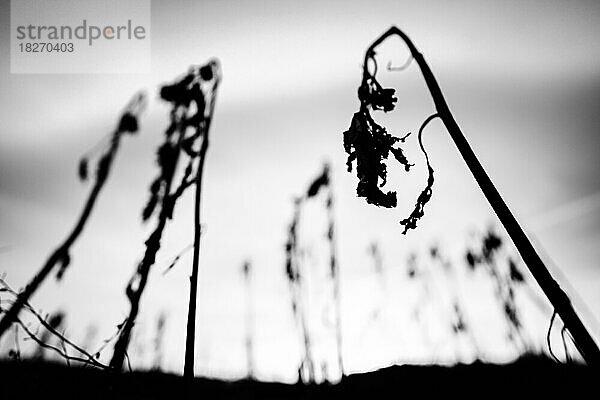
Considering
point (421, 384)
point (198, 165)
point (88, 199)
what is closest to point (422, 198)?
point (198, 165)

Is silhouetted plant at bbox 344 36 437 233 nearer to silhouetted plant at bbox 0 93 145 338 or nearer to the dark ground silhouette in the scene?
silhouetted plant at bbox 0 93 145 338

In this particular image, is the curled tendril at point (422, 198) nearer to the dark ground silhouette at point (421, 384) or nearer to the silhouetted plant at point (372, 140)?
the silhouetted plant at point (372, 140)

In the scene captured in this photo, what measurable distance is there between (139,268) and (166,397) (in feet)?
32.2

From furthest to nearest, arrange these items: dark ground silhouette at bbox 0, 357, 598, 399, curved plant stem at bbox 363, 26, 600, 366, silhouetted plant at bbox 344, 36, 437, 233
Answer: dark ground silhouette at bbox 0, 357, 598, 399
silhouetted plant at bbox 344, 36, 437, 233
curved plant stem at bbox 363, 26, 600, 366

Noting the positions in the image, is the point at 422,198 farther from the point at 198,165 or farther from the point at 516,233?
the point at 198,165

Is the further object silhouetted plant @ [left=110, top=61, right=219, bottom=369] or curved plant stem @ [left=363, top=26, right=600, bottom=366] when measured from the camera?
silhouetted plant @ [left=110, top=61, right=219, bottom=369]

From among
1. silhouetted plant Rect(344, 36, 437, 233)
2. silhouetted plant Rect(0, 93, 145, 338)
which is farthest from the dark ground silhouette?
silhouetted plant Rect(344, 36, 437, 233)

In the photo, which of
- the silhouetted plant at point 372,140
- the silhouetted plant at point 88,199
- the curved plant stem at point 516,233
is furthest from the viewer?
the silhouetted plant at point 88,199

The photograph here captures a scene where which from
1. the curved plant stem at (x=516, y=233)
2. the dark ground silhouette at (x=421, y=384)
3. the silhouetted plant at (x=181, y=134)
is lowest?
the dark ground silhouette at (x=421, y=384)

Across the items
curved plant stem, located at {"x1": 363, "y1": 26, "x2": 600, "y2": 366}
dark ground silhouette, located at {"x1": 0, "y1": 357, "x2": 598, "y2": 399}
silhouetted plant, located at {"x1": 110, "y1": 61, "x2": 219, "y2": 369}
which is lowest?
dark ground silhouette, located at {"x1": 0, "y1": 357, "x2": 598, "y2": 399}

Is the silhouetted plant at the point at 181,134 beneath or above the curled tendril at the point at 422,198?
above

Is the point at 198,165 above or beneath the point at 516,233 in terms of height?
above

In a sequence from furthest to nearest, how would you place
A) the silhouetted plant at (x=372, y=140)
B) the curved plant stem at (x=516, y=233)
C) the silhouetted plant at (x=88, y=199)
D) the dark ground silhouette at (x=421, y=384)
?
1. the dark ground silhouette at (x=421, y=384)
2. the silhouetted plant at (x=88, y=199)
3. the silhouetted plant at (x=372, y=140)
4. the curved plant stem at (x=516, y=233)

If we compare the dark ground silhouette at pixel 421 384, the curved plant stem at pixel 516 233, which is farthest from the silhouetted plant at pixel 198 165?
the dark ground silhouette at pixel 421 384
